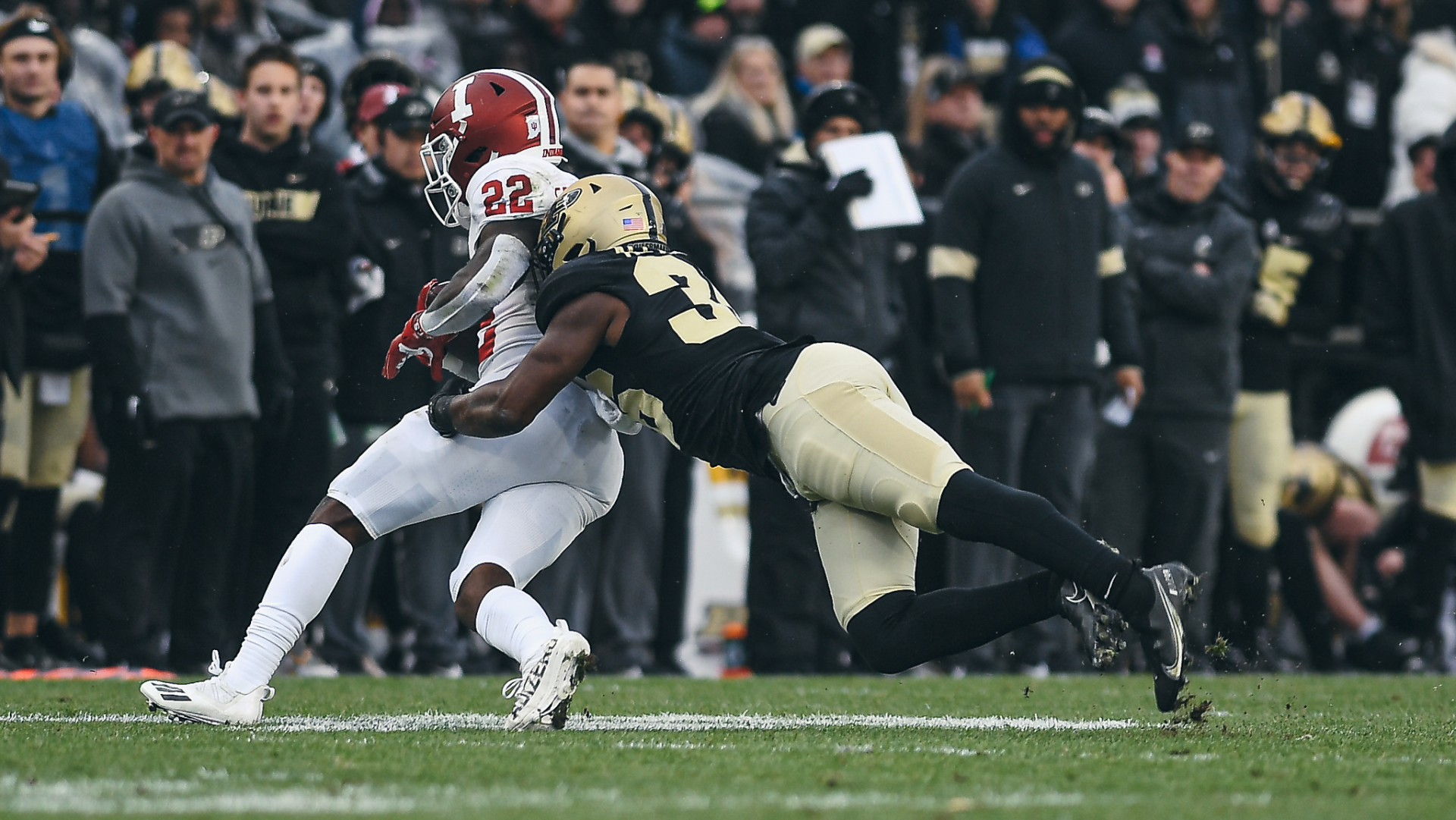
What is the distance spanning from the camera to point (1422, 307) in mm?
9570

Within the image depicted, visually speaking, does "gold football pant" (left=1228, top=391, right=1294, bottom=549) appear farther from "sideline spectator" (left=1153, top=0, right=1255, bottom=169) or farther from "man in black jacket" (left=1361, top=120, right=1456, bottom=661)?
"sideline spectator" (left=1153, top=0, right=1255, bottom=169)

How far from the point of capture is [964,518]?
4578mm

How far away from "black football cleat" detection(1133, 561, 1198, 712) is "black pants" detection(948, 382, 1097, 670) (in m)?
3.76

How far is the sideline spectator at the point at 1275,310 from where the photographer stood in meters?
9.42

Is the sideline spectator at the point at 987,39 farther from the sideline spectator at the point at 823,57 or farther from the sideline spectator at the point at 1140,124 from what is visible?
the sideline spectator at the point at 823,57

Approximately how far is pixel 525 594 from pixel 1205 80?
7309 mm

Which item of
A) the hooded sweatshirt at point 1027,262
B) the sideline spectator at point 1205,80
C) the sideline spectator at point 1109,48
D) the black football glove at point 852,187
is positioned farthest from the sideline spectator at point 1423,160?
the black football glove at point 852,187

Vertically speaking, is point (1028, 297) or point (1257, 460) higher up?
point (1028, 297)

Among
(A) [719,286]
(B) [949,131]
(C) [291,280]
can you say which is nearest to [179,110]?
(C) [291,280]

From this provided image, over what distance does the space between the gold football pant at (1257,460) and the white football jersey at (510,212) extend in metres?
5.01

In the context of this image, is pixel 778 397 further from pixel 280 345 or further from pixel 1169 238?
pixel 1169 238

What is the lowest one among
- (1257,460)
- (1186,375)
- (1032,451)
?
(1257,460)

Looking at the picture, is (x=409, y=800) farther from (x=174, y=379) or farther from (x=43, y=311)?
(x=43, y=311)

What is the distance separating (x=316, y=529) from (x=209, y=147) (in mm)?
3255
